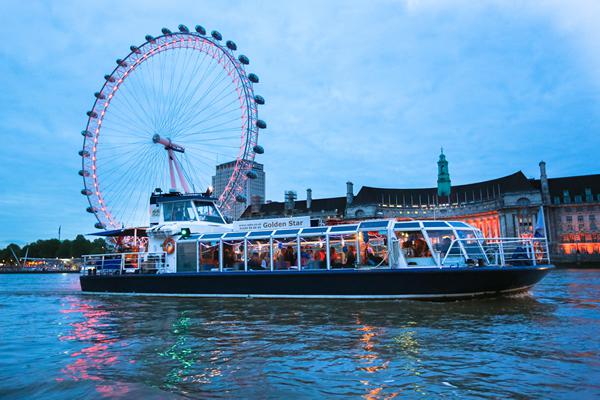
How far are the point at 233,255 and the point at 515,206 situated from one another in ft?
251

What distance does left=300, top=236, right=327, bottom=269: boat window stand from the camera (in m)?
19.1

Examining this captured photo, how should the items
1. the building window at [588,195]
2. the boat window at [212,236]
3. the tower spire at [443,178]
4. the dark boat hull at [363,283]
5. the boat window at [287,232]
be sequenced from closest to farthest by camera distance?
the dark boat hull at [363,283]
the boat window at [287,232]
the boat window at [212,236]
the building window at [588,195]
the tower spire at [443,178]

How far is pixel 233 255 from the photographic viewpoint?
21906mm

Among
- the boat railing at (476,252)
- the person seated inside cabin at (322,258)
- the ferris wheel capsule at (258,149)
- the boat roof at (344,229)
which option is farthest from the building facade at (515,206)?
the person seated inside cabin at (322,258)

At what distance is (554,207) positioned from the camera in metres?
86.4

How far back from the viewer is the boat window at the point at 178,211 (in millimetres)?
24266

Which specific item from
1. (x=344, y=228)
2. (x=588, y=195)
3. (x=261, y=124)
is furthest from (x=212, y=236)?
(x=588, y=195)

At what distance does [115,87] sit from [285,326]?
95.5ft

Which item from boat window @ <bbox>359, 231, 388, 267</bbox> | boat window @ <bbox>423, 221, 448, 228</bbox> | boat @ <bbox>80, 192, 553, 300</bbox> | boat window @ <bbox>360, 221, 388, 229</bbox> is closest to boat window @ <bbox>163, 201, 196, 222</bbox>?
boat @ <bbox>80, 192, 553, 300</bbox>

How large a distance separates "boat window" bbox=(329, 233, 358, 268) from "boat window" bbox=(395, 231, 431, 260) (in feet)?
6.26

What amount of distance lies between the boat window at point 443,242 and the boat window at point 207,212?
12167 mm

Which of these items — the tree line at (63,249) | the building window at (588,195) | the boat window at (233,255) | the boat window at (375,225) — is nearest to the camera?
the boat window at (375,225)

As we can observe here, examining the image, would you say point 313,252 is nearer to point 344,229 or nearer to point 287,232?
point 287,232

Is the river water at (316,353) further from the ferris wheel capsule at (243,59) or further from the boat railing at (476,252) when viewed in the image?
the ferris wheel capsule at (243,59)
